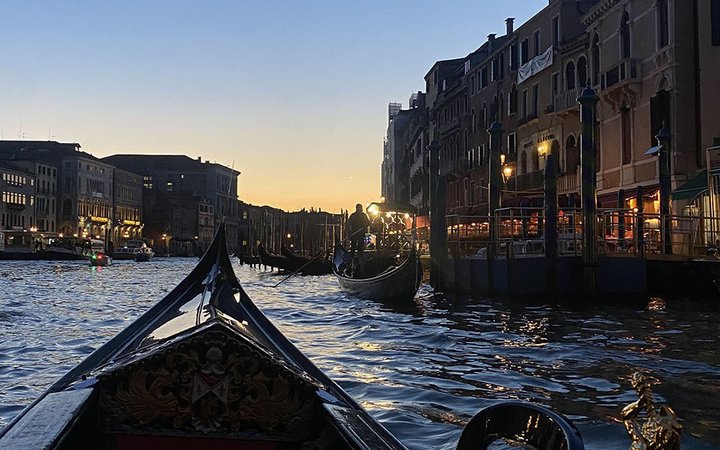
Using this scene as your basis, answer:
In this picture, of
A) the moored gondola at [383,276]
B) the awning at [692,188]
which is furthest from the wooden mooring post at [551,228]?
the awning at [692,188]

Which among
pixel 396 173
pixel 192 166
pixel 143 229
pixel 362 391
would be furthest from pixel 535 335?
pixel 192 166

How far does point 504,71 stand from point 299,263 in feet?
30.1

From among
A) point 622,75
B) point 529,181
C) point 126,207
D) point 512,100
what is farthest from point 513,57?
point 126,207

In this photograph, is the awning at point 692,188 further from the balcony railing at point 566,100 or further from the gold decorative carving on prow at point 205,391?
the gold decorative carving on prow at point 205,391

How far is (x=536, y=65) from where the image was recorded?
1859cm

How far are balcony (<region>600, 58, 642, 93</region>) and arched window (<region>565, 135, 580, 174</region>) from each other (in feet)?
8.65

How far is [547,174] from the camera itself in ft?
29.6

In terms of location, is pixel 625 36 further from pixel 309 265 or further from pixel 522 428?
pixel 522 428

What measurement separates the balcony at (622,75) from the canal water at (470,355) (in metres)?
5.65

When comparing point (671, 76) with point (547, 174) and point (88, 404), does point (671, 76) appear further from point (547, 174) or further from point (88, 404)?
point (88, 404)

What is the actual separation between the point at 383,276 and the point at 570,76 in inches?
369

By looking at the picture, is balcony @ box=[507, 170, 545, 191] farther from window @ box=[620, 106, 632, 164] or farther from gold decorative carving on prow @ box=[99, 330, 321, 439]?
gold decorative carving on prow @ box=[99, 330, 321, 439]

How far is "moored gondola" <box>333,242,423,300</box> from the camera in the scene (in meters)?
10.2

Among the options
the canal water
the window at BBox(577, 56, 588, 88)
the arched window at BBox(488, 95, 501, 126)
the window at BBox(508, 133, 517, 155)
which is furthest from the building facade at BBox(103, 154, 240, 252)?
the canal water
